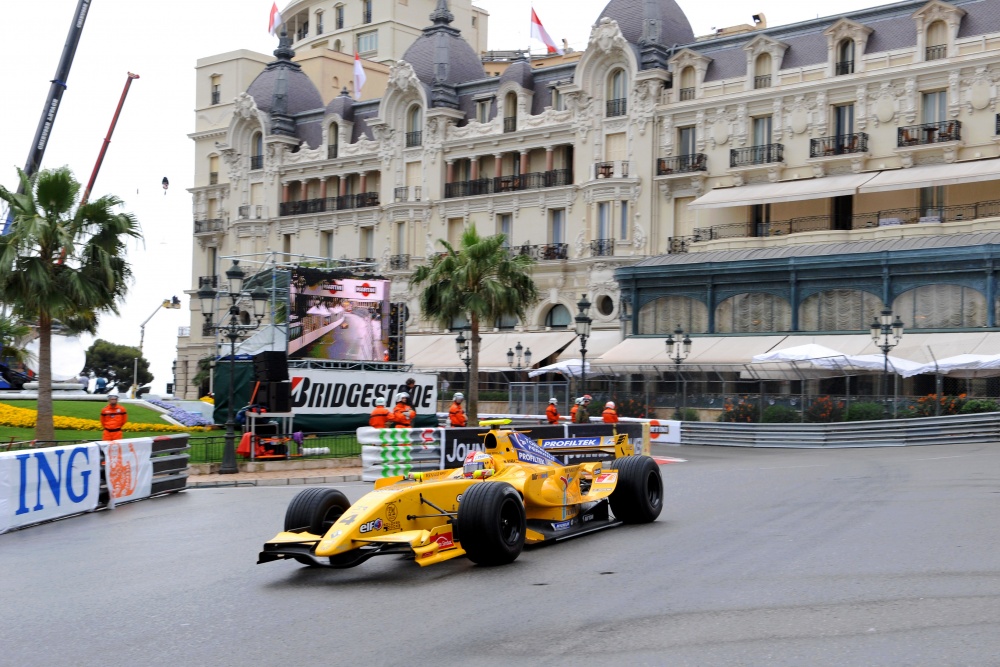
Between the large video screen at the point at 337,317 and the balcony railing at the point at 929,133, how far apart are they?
69.7 ft

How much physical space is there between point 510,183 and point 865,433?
2653 centimetres

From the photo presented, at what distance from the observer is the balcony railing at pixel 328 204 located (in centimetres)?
6125

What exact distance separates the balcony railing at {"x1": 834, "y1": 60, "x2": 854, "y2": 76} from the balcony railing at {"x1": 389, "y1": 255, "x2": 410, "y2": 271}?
22.1 meters

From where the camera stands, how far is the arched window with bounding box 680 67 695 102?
168 ft

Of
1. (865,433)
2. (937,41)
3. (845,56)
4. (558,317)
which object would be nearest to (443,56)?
(558,317)

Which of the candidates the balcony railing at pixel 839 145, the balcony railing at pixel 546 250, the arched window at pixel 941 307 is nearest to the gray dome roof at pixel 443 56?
the balcony railing at pixel 546 250

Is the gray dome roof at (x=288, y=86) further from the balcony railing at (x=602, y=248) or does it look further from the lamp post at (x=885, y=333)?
the lamp post at (x=885, y=333)

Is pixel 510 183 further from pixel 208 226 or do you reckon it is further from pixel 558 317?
pixel 208 226

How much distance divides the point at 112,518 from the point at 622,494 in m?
6.91

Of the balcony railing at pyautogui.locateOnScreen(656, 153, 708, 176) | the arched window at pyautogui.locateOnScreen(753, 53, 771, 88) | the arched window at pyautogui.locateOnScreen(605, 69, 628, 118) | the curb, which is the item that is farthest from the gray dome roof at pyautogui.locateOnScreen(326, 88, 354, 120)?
the curb

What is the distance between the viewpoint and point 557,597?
9.47 meters

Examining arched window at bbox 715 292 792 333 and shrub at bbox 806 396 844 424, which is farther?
arched window at bbox 715 292 792 333

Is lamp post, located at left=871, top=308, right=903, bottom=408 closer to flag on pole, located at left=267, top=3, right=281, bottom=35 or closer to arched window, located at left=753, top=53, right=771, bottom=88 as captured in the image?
arched window, located at left=753, top=53, right=771, bottom=88

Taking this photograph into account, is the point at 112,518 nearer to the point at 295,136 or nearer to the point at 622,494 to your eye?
the point at 622,494
